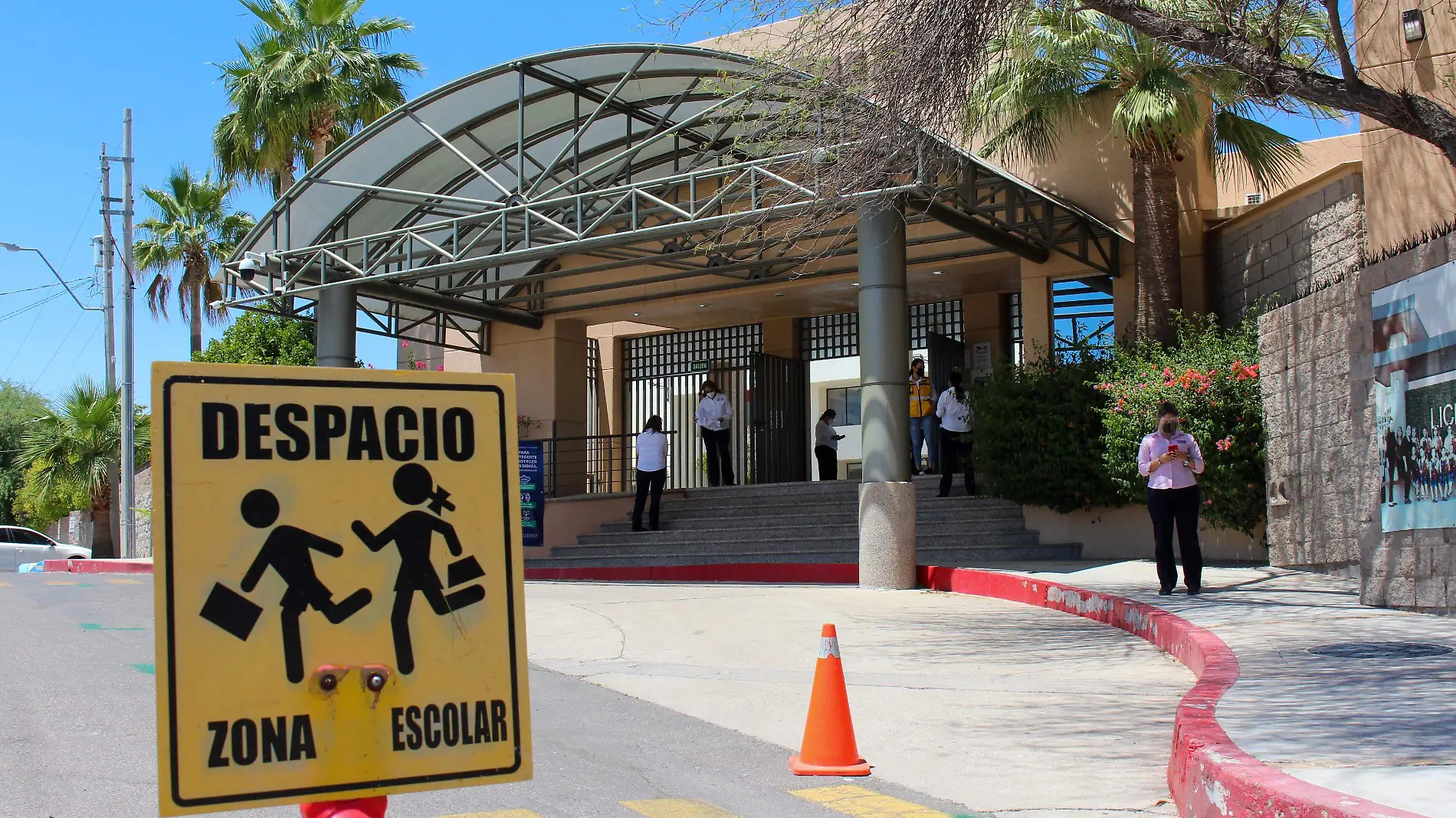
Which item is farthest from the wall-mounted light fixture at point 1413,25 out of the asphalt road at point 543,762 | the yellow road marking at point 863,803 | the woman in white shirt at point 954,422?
the yellow road marking at point 863,803

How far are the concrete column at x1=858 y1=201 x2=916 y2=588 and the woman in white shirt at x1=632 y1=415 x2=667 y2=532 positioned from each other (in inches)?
176

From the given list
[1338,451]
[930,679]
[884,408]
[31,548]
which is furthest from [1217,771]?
[31,548]

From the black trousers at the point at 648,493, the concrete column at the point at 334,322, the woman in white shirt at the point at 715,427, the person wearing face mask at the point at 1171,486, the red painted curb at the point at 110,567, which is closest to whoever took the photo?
the person wearing face mask at the point at 1171,486

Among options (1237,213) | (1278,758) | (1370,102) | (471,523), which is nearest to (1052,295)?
(1237,213)

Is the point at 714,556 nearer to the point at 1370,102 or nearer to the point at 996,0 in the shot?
the point at 996,0

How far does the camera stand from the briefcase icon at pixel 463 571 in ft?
8.15

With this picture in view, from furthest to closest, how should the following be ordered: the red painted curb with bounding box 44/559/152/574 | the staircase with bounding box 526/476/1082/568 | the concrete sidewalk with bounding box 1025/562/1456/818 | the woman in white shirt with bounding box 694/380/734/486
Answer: the red painted curb with bounding box 44/559/152/574 → the woman in white shirt with bounding box 694/380/734/486 → the staircase with bounding box 526/476/1082/568 → the concrete sidewalk with bounding box 1025/562/1456/818

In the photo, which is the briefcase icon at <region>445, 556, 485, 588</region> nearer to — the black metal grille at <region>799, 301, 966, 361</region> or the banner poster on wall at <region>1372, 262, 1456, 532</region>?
the banner poster on wall at <region>1372, 262, 1456, 532</region>

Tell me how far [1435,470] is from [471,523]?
25.5 feet

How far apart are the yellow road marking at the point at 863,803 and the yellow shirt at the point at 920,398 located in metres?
12.5

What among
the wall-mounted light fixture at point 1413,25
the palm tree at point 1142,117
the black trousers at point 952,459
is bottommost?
the black trousers at point 952,459

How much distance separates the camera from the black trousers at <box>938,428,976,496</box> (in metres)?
16.8

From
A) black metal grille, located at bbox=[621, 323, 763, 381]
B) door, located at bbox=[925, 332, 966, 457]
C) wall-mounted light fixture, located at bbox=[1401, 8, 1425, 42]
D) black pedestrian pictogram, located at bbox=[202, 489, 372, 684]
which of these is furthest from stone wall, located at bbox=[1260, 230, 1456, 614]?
black metal grille, located at bbox=[621, 323, 763, 381]

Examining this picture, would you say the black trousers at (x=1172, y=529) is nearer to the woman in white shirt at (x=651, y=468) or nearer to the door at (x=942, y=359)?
the woman in white shirt at (x=651, y=468)
